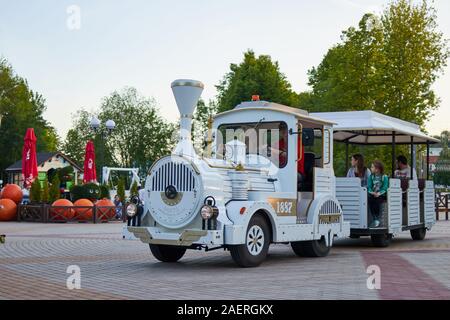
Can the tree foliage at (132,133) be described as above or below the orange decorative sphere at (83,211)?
above

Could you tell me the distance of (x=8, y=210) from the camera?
26609 mm

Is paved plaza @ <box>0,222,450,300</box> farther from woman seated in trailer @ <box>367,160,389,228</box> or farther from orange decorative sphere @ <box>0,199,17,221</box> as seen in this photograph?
orange decorative sphere @ <box>0,199,17,221</box>

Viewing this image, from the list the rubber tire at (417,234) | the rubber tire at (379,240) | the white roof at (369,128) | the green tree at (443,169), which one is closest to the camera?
the rubber tire at (379,240)

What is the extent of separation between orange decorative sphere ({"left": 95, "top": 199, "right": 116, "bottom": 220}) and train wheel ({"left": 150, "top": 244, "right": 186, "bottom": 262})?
48.3 feet

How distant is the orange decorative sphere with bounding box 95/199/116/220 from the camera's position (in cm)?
2641

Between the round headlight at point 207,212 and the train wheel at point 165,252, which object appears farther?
the train wheel at point 165,252

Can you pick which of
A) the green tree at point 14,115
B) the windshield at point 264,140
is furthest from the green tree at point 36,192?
the green tree at point 14,115

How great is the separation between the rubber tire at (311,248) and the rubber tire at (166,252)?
2200 mm

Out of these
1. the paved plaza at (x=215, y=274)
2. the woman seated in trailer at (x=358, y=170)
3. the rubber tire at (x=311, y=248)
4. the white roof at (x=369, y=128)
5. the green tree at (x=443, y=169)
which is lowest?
the paved plaza at (x=215, y=274)

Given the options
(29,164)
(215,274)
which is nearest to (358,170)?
(215,274)

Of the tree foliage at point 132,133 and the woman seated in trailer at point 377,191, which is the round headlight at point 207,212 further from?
the tree foliage at point 132,133

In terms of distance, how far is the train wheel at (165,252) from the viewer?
1183 centimetres

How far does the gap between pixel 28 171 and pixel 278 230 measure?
19473 mm
